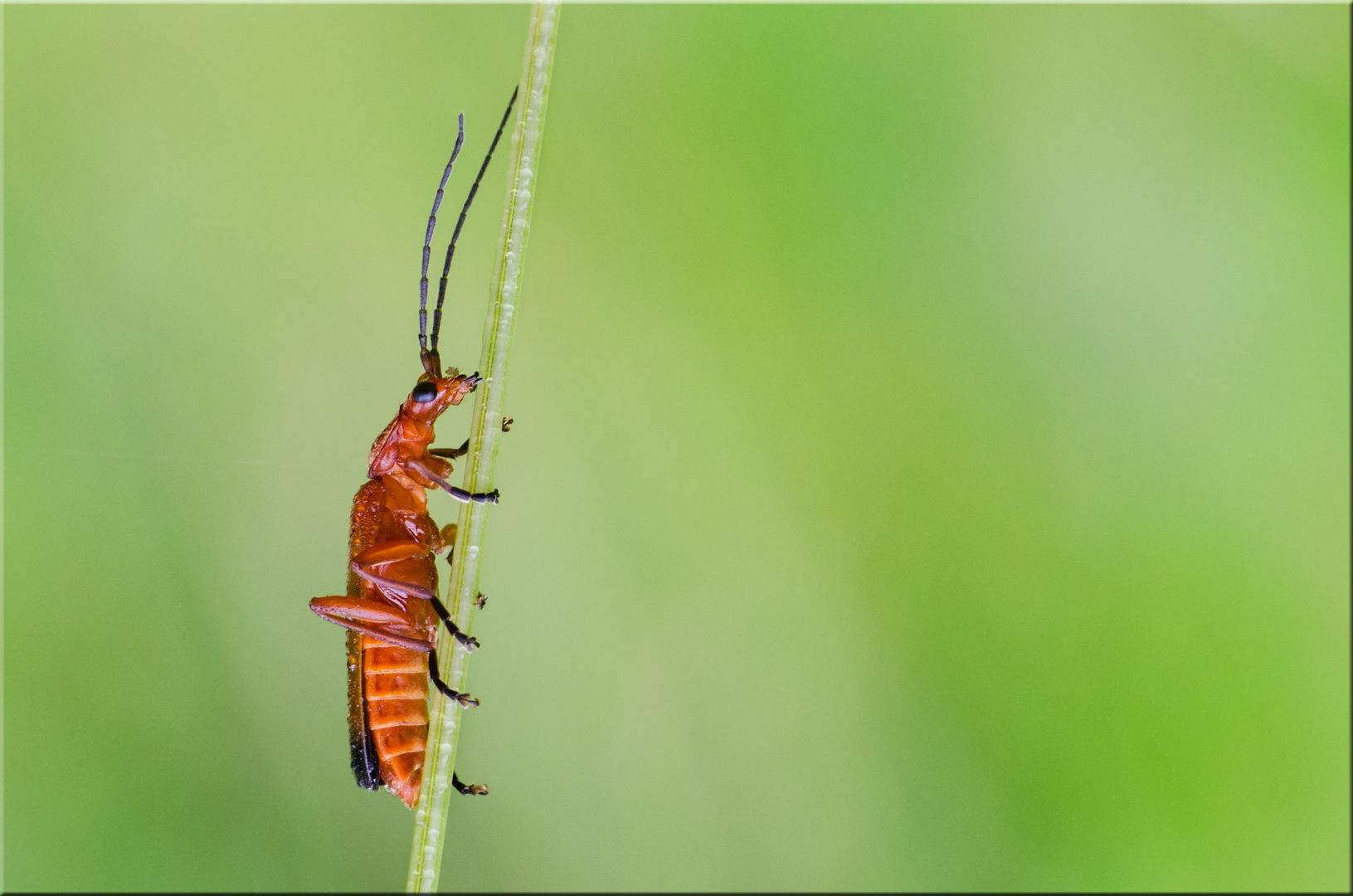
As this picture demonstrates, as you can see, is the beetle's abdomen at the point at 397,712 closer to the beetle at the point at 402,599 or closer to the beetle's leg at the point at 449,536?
the beetle at the point at 402,599

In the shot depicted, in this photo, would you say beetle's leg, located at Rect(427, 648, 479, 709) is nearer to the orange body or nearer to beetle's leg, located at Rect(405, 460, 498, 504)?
the orange body

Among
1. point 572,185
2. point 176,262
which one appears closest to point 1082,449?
point 572,185

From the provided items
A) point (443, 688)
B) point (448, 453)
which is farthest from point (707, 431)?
point (443, 688)

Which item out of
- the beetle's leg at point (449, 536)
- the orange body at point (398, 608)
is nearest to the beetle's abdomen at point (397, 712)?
the orange body at point (398, 608)

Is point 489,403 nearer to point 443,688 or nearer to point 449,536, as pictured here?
point 443,688

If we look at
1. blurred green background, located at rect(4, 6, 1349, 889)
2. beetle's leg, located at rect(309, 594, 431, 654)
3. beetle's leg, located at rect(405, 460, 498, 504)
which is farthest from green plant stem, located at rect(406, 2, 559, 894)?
blurred green background, located at rect(4, 6, 1349, 889)

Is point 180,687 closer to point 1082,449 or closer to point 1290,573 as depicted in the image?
point 1082,449
